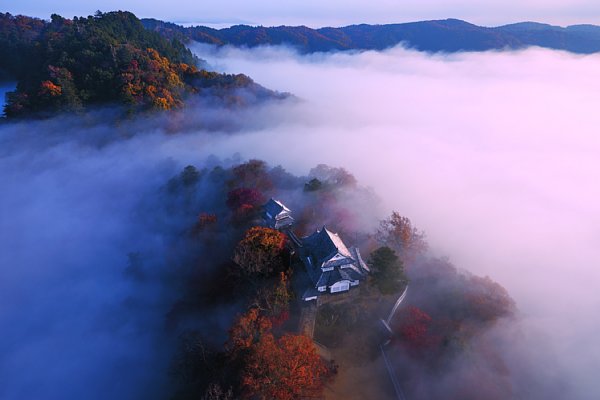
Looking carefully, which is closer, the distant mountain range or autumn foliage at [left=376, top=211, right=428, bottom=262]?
autumn foliage at [left=376, top=211, right=428, bottom=262]

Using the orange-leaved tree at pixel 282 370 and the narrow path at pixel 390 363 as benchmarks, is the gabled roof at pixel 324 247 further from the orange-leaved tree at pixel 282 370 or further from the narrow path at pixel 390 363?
the orange-leaved tree at pixel 282 370

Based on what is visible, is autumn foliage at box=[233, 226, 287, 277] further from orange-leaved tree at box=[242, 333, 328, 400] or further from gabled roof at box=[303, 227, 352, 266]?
orange-leaved tree at box=[242, 333, 328, 400]

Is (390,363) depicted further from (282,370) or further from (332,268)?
(282,370)

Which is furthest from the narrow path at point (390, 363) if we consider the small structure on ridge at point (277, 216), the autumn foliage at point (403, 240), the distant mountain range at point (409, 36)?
the distant mountain range at point (409, 36)

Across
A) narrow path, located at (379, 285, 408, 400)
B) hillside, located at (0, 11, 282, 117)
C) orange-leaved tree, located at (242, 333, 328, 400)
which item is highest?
hillside, located at (0, 11, 282, 117)

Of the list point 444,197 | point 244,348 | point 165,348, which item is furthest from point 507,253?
point 165,348

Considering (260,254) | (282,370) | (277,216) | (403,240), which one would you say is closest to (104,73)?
Answer: (277,216)

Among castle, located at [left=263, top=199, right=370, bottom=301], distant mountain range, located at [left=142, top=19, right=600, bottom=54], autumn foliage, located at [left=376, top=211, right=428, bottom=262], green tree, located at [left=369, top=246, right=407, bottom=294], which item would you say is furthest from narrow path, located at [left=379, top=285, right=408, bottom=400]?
distant mountain range, located at [left=142, top=19, right=600, bottom=54]
